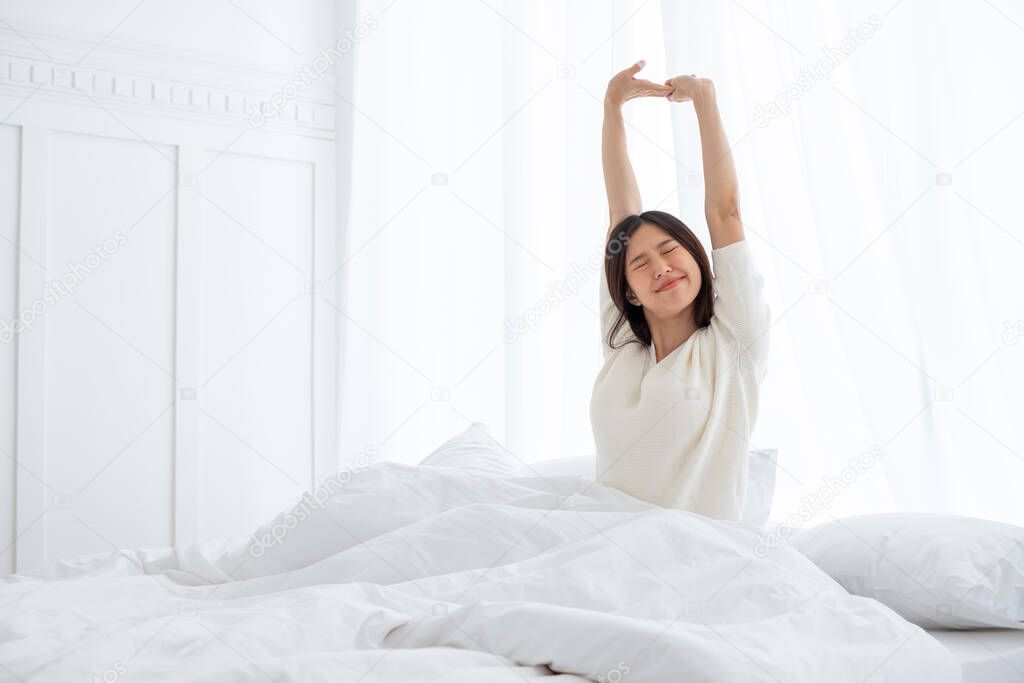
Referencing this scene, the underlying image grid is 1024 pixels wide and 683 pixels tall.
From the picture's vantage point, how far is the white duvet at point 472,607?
1.05 meters

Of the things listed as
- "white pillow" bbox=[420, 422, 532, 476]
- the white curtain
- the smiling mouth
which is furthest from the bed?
the white curtain

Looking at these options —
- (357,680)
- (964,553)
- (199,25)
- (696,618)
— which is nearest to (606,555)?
(696,618)

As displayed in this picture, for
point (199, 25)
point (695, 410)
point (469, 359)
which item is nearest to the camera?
point (695, 410)

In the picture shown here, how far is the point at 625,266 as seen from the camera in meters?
1.83

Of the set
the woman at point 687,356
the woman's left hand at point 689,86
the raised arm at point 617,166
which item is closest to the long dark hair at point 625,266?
the woman at point 687,356

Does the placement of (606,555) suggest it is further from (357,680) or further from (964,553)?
(964,553)

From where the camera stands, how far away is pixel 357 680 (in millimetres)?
1013

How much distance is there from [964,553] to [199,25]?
10.8 ft

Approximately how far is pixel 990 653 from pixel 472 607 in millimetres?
739
